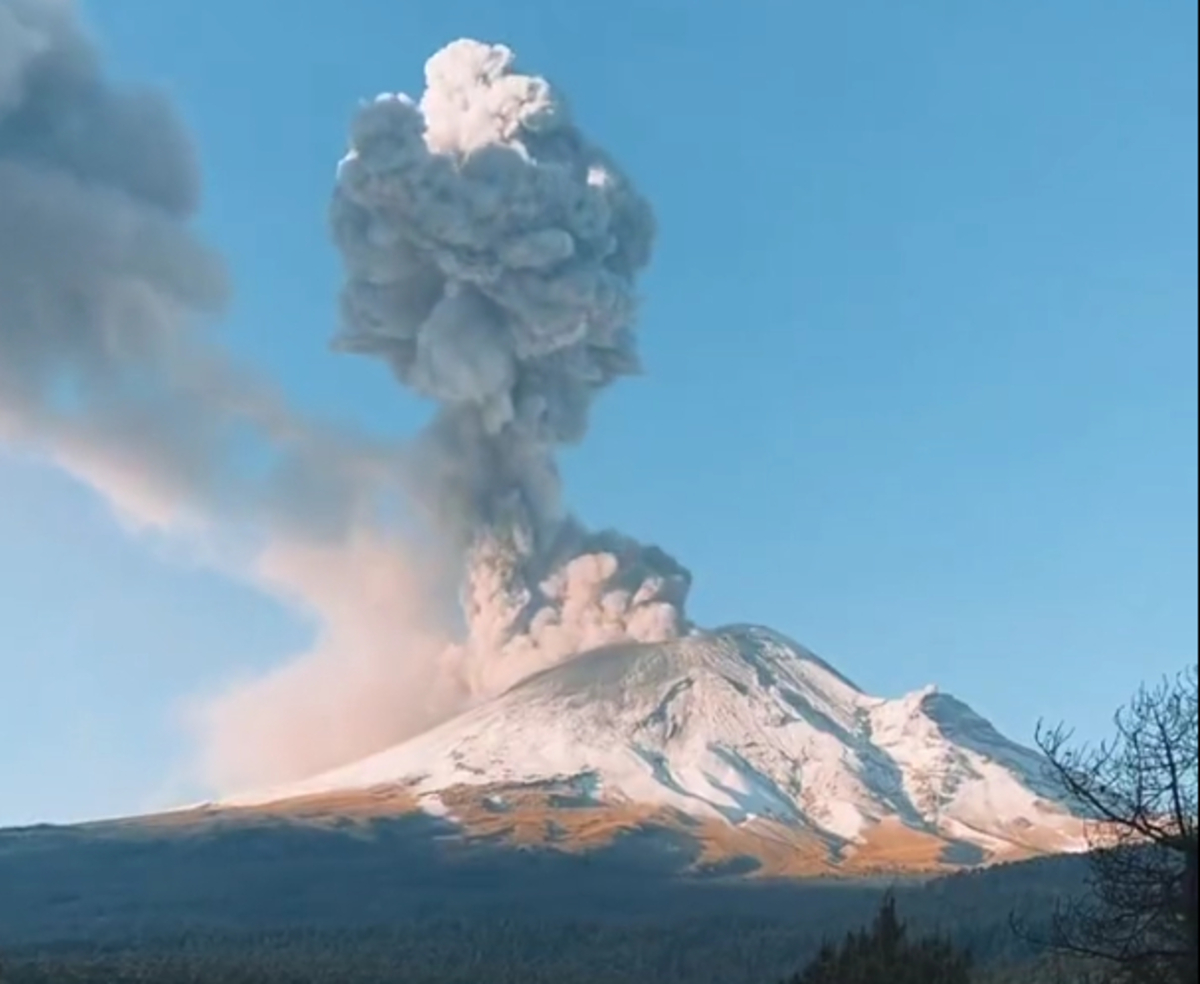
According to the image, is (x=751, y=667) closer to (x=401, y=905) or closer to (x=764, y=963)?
(x=401, y=905)

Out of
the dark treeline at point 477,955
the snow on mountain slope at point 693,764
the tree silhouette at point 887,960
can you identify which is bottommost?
the tree silhouette at point 887,960

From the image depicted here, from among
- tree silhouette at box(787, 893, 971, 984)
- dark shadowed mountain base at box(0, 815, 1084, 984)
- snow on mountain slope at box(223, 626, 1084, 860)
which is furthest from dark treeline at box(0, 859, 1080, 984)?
tree silhouette at box(787, 893, 971, 984)

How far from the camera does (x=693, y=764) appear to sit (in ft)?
589

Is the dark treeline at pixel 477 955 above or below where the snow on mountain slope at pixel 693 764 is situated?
below

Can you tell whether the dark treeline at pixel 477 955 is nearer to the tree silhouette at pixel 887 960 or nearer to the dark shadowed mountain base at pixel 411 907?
the dark shadowed mountain base at pixel 411 907

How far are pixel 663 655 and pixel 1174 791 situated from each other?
7068 inches

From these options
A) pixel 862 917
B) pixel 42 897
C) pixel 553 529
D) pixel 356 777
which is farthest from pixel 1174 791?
pixel 356 777

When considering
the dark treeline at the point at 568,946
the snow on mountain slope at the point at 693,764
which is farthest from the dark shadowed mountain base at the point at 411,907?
the snow on mountain slope at the point at 693,764

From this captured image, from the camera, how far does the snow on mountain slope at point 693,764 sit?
6737 inches

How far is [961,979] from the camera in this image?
18.6 meters

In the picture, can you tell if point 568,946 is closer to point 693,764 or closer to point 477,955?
point 477,955

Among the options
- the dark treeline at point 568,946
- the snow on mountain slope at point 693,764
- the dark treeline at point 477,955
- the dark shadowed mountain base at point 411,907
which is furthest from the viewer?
the snow on mountain slope at point 693,764

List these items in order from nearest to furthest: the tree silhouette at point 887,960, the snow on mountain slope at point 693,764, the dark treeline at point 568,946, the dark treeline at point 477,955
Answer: the tree silhouette at point 887,960 → the dark treeline at point 477,955 → the dark treeline at point 568,946 → the snow on mountain slope at point 693,764

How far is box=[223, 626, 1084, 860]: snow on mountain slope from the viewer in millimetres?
171125
